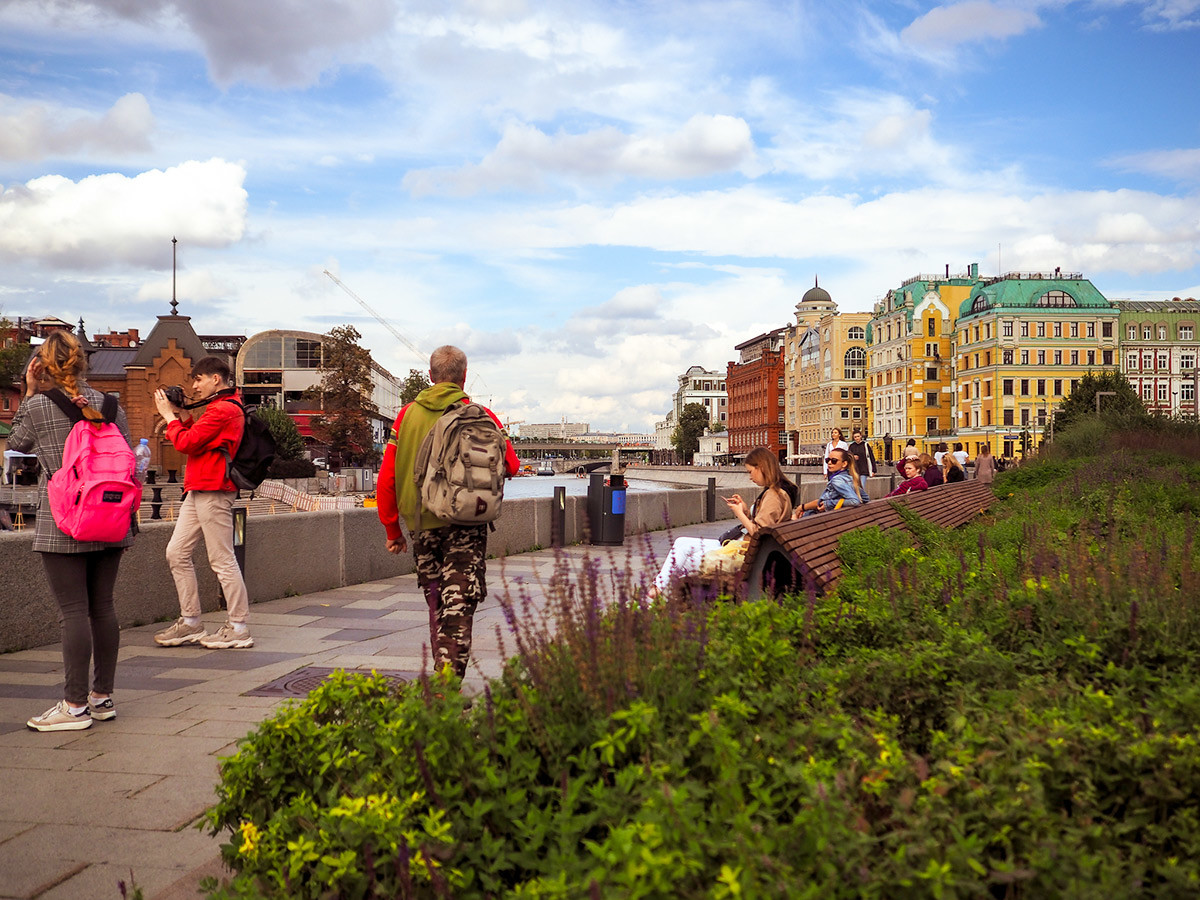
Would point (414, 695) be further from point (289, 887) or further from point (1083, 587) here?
point (1083, 587)

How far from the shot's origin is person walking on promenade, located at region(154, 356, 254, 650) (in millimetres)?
7141

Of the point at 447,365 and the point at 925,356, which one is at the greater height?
the point at 925,356

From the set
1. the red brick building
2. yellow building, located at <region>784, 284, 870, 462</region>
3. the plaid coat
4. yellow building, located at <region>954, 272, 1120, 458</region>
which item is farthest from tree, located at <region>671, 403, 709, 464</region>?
the plaid coat

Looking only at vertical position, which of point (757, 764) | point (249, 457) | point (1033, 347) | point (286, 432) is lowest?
point (757, 764)

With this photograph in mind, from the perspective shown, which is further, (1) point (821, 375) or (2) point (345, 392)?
(1) point (821, 375)

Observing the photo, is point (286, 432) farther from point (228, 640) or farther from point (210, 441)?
point (210, 441)

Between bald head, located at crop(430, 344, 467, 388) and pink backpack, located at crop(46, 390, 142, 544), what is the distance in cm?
156

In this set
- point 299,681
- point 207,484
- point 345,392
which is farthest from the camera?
point 345,392

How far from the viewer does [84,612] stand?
17.5ft

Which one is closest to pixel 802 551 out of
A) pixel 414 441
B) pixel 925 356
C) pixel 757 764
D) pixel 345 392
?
pixel 414 441

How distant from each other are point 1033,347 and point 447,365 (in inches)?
3743

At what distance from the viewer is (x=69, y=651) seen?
5.27m

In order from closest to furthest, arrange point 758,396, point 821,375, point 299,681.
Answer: point 299,681
point 821,375
point 758,396

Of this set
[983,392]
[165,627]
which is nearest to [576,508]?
[165,627]
